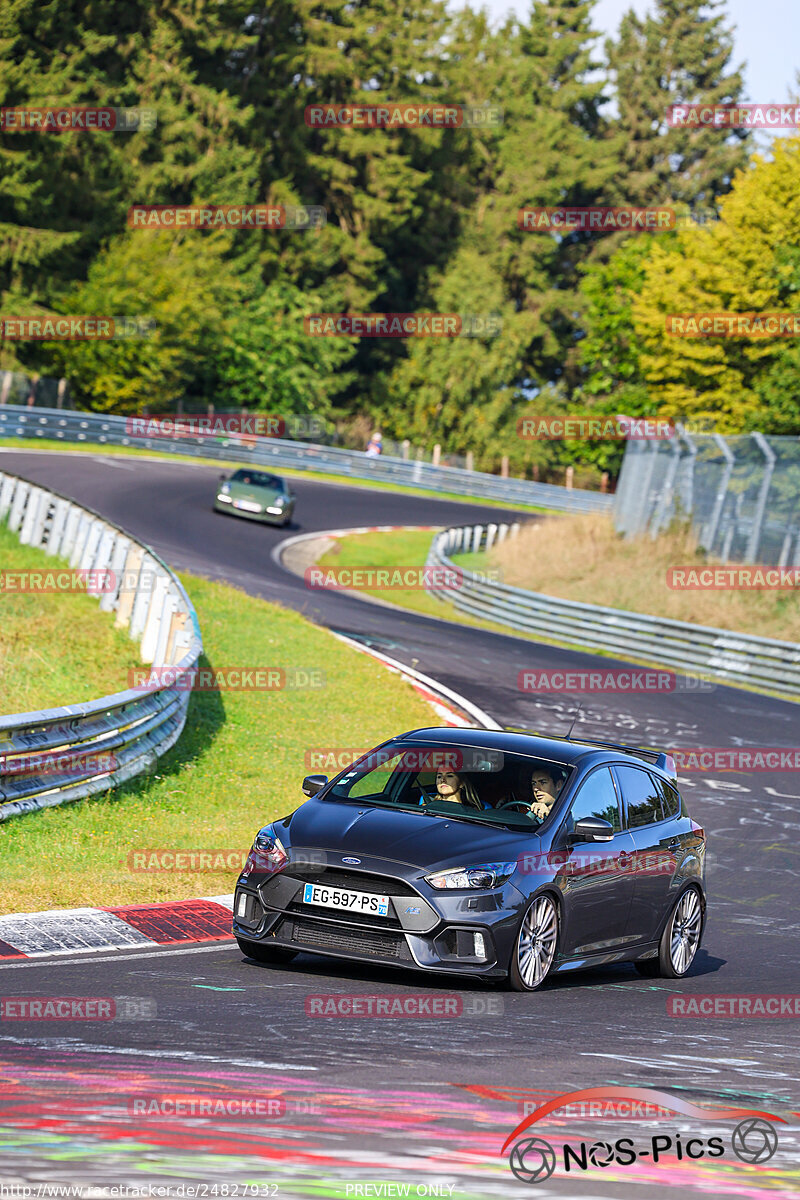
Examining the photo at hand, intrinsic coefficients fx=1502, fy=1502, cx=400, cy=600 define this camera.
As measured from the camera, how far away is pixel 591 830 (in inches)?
341

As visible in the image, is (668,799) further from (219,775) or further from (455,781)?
(219,775)

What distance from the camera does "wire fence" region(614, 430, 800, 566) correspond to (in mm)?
28484

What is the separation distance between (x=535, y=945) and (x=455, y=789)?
1.18 m

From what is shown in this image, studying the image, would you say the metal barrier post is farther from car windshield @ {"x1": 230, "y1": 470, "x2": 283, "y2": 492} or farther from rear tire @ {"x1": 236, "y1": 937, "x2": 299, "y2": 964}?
rear tire @ {"x1": 236, "y1": 937, "x2": 299, "y2": 964}

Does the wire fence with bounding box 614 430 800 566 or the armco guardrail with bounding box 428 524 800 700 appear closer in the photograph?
the armco guardrail with bounding box 428 524 800 700

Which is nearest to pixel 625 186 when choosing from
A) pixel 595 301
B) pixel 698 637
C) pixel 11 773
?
pixel 595 301

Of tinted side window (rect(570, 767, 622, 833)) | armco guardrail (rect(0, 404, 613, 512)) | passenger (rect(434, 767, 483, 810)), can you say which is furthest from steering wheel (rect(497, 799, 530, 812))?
armco guardrail (rect(0, 404, 613, 512))

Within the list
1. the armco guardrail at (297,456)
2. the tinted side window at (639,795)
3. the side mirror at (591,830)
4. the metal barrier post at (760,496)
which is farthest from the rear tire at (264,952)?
the armco guardrail at (297,456)

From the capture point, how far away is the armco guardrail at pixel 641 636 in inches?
981

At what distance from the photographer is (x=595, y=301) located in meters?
77.1

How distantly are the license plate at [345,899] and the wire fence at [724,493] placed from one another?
860 inches

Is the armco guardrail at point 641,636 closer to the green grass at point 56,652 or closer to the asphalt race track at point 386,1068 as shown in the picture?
the green grass at point 56,652

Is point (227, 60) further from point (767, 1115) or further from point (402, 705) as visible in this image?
point (767, 1115)

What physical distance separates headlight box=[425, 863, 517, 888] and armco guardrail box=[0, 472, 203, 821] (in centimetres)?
416
